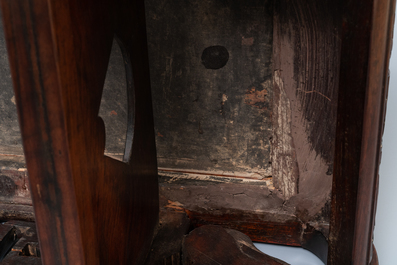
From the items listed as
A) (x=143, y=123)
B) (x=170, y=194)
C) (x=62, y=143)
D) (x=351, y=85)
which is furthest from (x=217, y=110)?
(x=62, y=143)

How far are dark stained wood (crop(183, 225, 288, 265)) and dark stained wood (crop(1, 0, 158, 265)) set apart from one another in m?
0.26

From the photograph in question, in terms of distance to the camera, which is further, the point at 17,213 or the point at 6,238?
the point at 17,213

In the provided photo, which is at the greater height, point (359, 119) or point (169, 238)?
point (359, 119)

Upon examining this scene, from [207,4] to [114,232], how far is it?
28.7 inches

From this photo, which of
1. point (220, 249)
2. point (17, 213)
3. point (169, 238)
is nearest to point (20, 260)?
point (17, 213)

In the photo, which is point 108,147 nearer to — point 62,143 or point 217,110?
point 217,110

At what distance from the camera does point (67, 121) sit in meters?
0.57

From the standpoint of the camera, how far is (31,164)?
0.59 meters

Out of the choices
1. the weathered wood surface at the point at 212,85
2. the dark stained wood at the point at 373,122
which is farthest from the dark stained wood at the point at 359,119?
the weathered wood surface at the point at 212,85

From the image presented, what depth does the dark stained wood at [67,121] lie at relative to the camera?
530mm

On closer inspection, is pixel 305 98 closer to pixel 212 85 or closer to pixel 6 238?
pixel 212 85

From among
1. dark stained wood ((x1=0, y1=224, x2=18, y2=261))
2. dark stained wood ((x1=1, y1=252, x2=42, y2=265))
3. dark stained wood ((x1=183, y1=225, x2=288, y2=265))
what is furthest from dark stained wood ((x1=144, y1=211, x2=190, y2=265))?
dark stained wood ((x1=0, y1=224, x2=18, y2=261))

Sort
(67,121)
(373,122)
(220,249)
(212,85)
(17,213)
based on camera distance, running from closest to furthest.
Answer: (67,121)
(373,122)
(220,249)
(212,85)
(17,213)

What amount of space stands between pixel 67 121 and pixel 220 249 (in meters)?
0.68
